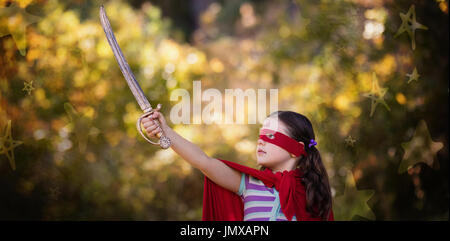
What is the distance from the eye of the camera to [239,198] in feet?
5.15

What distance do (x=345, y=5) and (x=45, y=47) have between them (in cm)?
195

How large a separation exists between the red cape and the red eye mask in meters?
0.08

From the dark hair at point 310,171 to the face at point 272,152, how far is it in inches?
1.0

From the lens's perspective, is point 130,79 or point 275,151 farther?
point 275,151

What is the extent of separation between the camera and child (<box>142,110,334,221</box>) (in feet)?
4.96

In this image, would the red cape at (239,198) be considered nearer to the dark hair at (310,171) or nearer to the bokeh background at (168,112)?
the dark hair at (310,171)

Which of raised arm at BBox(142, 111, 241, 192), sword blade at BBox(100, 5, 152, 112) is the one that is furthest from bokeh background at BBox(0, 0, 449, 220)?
raised arm at BBox(142, 111, 241, 192)

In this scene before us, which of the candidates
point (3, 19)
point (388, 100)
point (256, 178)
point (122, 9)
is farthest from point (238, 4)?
point (256, 178)

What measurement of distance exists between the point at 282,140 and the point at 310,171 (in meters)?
0.17

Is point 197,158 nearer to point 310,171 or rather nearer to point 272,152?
point 272,152

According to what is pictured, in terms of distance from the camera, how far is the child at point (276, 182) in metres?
1.51

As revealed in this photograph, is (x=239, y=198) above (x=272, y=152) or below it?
below

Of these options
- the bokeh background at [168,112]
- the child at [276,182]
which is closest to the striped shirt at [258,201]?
the child at [276,182]

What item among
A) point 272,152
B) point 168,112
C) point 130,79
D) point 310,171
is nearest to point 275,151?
point 272,152
